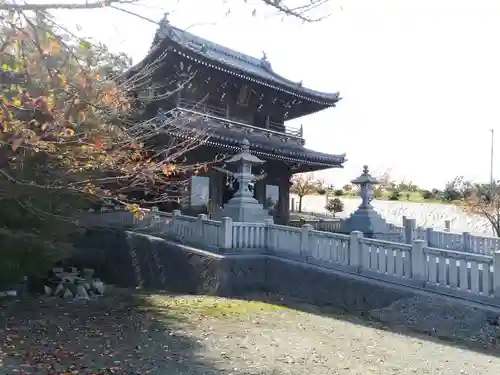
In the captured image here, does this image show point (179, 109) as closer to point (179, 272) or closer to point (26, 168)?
point (179, 272)

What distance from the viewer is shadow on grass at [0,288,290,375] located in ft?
16.8

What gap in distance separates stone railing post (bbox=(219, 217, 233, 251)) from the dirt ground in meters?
1.97

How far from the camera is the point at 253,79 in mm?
18891

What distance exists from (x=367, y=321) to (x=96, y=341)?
14.2 feet

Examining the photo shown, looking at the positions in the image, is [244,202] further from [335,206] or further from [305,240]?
[335,206]

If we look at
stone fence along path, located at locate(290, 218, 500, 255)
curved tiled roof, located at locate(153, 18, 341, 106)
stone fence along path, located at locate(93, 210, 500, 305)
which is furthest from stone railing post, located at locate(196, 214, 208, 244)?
curved tiled roof, located at locate(153, 18, 341, 106)

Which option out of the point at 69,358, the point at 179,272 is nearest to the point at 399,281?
the point at 69,358

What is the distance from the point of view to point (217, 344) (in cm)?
604

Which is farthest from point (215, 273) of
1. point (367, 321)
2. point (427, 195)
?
point (427, 195)

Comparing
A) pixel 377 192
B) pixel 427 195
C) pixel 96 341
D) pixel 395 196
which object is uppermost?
pixel 377 192

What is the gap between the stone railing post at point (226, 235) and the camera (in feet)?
33.7

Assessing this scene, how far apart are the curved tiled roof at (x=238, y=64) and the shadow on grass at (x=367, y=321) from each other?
31.8 ft

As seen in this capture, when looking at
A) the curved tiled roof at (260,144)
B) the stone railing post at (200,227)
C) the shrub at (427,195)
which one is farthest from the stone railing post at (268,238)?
the shrub at (427,195)

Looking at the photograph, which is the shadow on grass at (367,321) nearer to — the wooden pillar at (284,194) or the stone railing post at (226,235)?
the stone railing post at (226,235)
